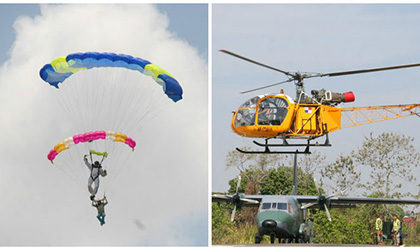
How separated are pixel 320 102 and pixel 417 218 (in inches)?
616

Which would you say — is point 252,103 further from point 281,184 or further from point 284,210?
point 281,184

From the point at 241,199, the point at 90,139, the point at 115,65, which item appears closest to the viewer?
the point at 90,139

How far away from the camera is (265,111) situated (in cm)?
1806

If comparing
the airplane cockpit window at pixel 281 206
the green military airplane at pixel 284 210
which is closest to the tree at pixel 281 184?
the green military airplane at pixel 284 210

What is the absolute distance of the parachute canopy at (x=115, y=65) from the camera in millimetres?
17406

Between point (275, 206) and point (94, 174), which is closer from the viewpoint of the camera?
point (94, 174)

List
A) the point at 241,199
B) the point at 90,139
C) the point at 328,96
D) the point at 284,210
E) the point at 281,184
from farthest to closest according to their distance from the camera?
the point at 281,184 → the point at 241,199 → the point at 284,210 → the point at 328,96 → the point at 90,139

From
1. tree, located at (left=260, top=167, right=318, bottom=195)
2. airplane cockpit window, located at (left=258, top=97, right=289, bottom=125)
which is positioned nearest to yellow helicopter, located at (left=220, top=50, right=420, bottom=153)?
airplane cockpit window, located at (left=258, top=97, right=289, bottom=125)

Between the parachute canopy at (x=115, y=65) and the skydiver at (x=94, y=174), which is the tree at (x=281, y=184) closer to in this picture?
the parachute canopy at (x=115, y=65)

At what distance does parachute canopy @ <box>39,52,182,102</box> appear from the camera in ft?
57.1

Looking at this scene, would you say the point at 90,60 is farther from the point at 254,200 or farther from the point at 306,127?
the point at 254,200

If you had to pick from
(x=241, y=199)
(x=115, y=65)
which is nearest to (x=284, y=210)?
(x=241, y=199)

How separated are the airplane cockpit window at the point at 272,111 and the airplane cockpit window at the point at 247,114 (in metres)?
0.17

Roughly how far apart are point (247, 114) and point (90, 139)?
14.3 ft
